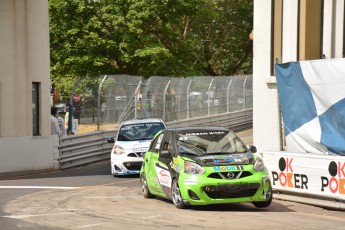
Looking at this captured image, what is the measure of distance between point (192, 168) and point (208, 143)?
104 centimetres

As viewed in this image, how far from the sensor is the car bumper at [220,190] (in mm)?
13570

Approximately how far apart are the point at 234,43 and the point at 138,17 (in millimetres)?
16225

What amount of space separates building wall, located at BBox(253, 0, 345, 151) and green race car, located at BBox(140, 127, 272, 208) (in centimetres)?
269

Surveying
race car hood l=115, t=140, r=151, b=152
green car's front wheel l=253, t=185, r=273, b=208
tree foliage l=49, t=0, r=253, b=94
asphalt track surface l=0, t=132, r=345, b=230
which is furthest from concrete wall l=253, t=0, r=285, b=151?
tree foliage l=49, t=0, r=253, b=94

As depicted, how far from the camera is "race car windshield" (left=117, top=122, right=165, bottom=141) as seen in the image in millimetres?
22953

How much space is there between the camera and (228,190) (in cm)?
1356

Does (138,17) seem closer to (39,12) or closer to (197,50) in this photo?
(197,50)

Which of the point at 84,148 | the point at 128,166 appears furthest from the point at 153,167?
the point at 84,148

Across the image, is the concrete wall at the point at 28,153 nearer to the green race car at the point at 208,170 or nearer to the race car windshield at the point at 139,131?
the race car windshield at the point at 139,131

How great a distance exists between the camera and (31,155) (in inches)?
987

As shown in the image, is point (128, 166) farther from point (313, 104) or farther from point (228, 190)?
point (228, 190)

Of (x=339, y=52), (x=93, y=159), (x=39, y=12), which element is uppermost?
(x=39, y=12)

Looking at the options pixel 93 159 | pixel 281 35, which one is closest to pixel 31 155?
pixel 93 159

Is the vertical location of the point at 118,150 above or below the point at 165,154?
below
